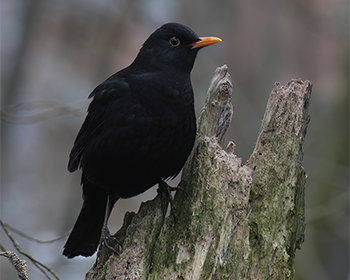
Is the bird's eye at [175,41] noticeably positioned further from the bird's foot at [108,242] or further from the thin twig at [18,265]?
the thin twig at [18,265]

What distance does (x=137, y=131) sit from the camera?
3.33m

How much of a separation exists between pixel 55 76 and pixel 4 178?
3335mm

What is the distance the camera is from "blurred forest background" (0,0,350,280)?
26.0 feet

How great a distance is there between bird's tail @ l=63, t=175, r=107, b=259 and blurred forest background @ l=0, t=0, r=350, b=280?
2223 mm

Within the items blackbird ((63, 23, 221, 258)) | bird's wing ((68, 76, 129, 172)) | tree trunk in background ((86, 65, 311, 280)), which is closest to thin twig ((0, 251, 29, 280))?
tree trunk in background ((86, 65, 311, 280))

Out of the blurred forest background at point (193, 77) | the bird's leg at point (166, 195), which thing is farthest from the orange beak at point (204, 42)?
the blurred forest background at point (193, 77)

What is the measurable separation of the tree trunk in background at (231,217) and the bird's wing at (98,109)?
0.71m

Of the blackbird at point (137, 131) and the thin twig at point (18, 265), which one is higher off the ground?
the blackbird at point (137, 131)

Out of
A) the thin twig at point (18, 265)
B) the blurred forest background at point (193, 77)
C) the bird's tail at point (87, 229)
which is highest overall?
the blurred forest background at point (193, 77)

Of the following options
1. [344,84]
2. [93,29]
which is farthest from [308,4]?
[93,29]

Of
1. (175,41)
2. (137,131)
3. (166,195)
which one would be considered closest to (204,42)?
(175,41)

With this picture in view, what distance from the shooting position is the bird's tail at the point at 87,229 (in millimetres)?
3912

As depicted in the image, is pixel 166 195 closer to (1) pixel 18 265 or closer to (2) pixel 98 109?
(2) pixel 98 109

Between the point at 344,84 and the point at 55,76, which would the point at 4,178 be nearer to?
the point at 55,76
